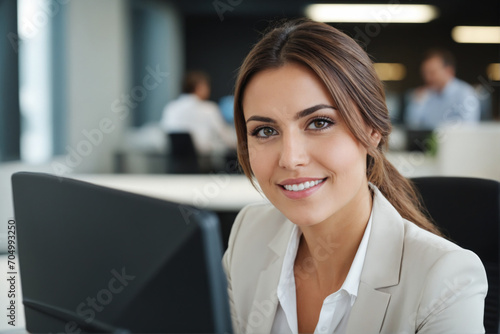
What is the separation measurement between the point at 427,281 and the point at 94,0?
22.1ft

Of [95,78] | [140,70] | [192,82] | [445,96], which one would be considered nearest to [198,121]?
[192,82]

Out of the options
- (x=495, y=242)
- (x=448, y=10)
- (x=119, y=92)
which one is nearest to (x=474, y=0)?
(x=448, y=10)

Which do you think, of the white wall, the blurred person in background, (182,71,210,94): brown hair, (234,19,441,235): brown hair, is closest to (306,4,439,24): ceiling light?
the white wall

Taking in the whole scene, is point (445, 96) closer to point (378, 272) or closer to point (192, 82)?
point (192, 82)

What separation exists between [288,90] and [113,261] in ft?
2.16

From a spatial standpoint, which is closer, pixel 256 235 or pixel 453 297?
pixel 453 297

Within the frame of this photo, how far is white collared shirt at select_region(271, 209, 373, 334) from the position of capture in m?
1.21

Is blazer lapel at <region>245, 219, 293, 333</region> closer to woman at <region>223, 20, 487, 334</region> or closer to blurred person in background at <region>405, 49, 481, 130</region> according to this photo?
woman at <region>223, 20, 487, 334</region>

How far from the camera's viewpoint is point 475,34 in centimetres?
1066

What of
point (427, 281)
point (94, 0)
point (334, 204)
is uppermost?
point (94, 0)

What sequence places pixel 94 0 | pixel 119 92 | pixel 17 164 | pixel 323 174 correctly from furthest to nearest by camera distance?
pixel 119 92 → pixel 94 0 → pixel 17 164 → pixel 323 174

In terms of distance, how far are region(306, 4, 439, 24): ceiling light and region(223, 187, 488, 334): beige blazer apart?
8492 mm

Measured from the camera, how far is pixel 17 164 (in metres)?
4.63

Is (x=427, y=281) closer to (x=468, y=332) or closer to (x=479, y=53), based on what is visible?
(x=468, y=332)
